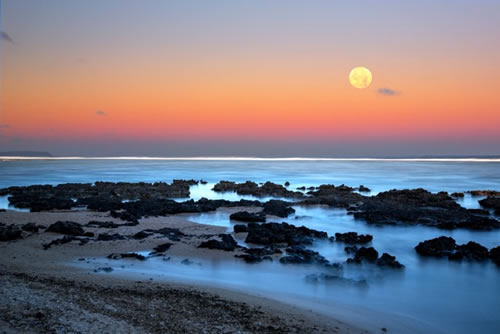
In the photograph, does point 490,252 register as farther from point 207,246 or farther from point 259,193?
point 259,193

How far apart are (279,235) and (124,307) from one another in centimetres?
872

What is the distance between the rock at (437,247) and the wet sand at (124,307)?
7816 millimetres

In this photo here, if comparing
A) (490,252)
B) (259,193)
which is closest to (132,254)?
(490,252)

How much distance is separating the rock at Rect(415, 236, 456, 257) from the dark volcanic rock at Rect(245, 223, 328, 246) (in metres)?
3.97

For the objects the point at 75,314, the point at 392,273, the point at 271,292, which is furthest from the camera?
the point at 392,273

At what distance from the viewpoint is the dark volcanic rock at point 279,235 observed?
1519cm

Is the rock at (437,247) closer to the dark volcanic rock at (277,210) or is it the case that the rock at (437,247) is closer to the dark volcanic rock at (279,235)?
the dark volcanic rock at (279,235)

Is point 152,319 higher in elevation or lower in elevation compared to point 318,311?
higher

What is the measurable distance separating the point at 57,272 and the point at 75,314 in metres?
3.95

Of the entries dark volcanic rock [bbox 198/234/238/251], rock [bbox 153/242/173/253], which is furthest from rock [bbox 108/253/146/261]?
dark volcanic rock [bbox 198/234/238/251]

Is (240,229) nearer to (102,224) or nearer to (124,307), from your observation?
(102,224)

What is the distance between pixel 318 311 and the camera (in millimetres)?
8773

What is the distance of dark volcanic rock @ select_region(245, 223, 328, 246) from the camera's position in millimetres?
15188

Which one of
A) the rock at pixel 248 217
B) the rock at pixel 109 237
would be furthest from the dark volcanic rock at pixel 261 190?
the rock at pixel 109 237
